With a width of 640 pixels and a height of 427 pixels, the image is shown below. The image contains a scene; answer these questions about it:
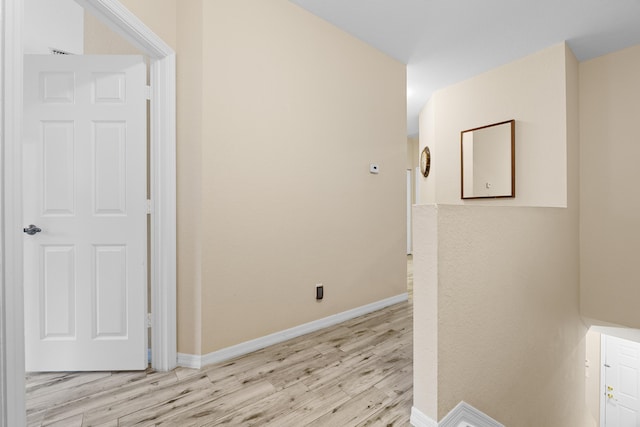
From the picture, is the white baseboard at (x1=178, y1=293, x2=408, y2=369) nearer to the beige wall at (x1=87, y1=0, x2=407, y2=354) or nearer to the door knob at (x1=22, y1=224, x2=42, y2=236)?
the beige wall at (x1=87, y1=0, x2=407, y2=354)

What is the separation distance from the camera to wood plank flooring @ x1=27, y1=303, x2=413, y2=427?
137 centimetres

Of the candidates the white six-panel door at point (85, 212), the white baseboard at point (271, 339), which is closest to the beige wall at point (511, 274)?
the white baseboard at point (271, 339)

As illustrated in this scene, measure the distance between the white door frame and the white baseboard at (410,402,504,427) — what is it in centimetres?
140

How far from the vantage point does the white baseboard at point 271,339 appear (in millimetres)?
1810

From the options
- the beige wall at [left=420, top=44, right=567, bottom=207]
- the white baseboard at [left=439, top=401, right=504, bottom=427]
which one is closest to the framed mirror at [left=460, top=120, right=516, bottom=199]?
the beige wall at [left=420, top=44, right=567, bottom=207]

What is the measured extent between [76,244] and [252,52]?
1636mm

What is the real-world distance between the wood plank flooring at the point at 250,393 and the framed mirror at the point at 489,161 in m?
2.29

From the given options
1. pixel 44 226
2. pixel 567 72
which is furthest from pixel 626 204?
pixel 44 226

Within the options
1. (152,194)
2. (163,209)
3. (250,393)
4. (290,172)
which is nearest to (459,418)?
(250,393)

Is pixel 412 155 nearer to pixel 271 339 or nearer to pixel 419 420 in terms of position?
pixel 271 339

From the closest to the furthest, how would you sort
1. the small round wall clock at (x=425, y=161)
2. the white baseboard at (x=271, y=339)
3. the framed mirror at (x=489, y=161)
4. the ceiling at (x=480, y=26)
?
the white baseboard at (x=271, y=339), the ceiling at (x=480, y=26), the framed mirror at (x=489, y=161), the small round wall clock at (x=425, y=161)

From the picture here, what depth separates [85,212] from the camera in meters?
1.75

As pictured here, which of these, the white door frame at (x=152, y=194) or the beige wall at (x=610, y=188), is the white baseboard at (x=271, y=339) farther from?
the beige wall at (x=610, y=188)

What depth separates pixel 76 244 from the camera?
5.71 feet
